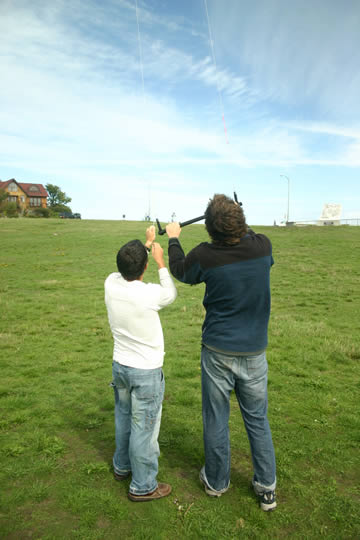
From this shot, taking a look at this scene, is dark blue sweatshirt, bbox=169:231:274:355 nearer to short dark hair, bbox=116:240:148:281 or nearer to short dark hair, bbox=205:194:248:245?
short dark hair, bbox=205:194:248:245

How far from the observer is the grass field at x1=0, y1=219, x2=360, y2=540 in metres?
3.43

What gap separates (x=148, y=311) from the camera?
3402mm

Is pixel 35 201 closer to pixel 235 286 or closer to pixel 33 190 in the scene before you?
pixel 33 190

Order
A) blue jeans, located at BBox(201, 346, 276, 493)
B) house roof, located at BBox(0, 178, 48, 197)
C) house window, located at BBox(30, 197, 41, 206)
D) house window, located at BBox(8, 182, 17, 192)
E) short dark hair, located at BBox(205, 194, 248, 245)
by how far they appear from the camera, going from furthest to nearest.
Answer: house window, located at BBox(30, 197, 41, 206), house roof, located at BBox(0, 178, 48, 197), house window, located at BBox(8, 182, 17, 192), blue jeans, located at BBox(201, 346, 276, 493), short dark hair, located at BBox(205, 194, 248, 245)

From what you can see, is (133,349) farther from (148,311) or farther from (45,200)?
(45,200)

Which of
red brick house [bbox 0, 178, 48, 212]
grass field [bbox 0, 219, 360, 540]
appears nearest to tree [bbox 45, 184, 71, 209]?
red brick house [bbox 0, 178, 48, 212]

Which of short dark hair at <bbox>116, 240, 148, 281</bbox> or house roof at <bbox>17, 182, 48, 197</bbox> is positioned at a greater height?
house roof at <bbox>17, 182, 48, 197</bbox>

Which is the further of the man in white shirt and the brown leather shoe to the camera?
the brown leather shoe

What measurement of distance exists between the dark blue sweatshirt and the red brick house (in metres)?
101

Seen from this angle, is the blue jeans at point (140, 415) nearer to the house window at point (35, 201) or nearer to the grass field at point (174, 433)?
the grass field at point (174, 433)

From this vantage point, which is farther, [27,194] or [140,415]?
[27,194]

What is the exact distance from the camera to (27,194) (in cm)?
9900

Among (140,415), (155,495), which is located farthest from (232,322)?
(155,495)

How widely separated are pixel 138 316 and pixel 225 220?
3.80 feet
